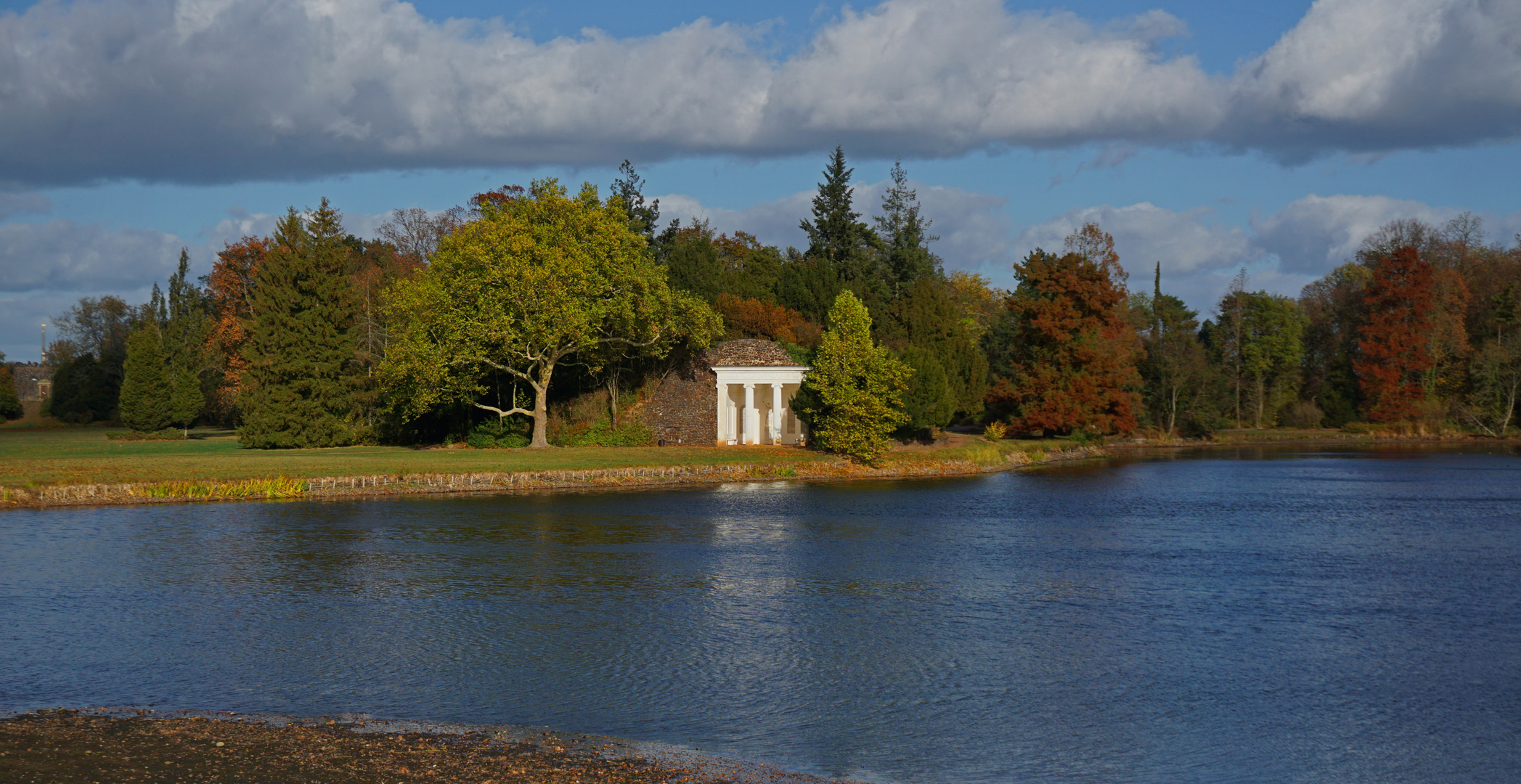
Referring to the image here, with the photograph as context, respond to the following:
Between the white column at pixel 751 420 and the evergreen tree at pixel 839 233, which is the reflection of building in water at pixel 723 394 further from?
the evergreen tree at pixel 839 233

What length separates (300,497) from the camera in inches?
1364

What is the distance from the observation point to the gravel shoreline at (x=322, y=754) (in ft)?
30.0

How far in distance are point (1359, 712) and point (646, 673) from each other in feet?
26.9

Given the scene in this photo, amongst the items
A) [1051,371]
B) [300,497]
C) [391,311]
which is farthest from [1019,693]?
[1051,371]

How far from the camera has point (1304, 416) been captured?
82312mm

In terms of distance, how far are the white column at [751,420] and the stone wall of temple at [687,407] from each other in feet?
5.18

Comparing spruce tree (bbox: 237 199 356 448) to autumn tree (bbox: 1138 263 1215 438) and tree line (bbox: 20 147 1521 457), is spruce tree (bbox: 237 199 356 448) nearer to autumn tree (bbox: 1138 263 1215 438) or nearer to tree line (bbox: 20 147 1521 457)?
tree line (bbox: 20 147 1521 457)

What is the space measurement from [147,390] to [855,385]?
41.9 m

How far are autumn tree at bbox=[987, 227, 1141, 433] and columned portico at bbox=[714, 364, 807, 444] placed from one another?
15.5 m

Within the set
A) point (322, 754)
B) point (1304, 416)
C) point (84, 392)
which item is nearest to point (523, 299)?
point (322, 754)

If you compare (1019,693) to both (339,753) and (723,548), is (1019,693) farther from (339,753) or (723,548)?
(723,548)

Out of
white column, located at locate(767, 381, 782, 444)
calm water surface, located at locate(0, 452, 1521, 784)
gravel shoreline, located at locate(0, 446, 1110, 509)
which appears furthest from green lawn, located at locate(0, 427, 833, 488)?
calm water surface, located at locate(0, 452, 1521, 784)

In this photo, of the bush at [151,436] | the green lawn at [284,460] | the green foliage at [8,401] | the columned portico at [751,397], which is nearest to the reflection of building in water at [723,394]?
the columned portico at [751,397]

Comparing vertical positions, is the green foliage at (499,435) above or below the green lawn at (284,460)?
above
